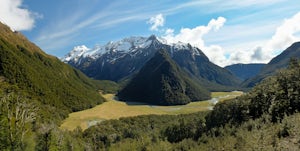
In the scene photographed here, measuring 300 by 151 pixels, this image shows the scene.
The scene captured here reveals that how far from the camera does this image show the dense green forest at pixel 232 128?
3246 cm

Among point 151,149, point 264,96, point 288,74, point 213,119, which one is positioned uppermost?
point 288,74

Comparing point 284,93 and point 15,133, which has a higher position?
point 284,93

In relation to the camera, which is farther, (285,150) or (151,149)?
(151,149)

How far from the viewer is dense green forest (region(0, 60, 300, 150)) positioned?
3246 centimetres

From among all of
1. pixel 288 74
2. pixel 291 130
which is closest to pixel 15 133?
pixel 291 130

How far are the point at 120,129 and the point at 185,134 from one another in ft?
193

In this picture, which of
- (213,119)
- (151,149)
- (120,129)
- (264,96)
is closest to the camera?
(264,96)

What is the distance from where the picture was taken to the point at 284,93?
73.4 m

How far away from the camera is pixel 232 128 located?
75125mm

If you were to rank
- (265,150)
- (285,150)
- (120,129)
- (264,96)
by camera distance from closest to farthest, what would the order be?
(285,150), (265,150), (264,96), (120,129)

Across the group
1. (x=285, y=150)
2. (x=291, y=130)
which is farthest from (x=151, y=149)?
(x=285, y=150)

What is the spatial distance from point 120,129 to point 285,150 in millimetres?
158194

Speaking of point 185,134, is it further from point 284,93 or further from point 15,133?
point 15,133

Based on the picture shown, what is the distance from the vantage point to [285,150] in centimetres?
2283
